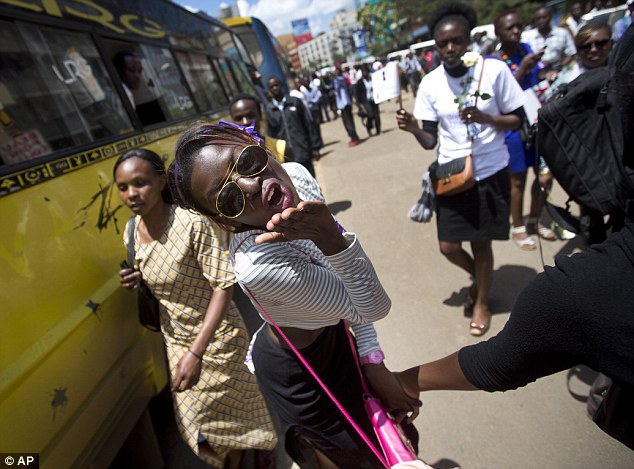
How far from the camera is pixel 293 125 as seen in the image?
5.50 meters

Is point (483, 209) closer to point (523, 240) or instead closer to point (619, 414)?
point (523, 240)

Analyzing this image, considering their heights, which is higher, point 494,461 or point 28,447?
point 28,447

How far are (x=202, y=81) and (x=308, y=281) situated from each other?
18.9ft

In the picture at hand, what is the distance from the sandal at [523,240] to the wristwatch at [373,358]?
2.91m

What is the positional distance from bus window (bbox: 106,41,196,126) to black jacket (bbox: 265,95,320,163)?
1141 mm

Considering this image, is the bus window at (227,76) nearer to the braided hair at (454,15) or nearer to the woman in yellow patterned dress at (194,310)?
Result: the braided hair at (454,15)

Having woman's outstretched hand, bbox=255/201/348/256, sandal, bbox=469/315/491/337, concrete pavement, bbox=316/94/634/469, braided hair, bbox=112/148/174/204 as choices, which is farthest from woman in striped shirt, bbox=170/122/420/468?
sandal, bbox=469/315/491/337

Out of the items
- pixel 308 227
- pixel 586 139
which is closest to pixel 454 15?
pixel 586 139

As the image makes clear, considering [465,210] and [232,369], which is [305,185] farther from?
[465,210]

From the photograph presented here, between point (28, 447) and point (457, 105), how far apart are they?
2.85 metres

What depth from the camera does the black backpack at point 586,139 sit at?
76.9 inches

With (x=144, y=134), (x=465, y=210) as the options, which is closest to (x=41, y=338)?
(x=144, y=134)

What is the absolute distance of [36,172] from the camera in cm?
211

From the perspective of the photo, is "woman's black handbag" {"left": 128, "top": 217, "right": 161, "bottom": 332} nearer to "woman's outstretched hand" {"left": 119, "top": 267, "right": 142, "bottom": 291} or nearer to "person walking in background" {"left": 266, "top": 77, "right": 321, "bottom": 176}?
"woman's outstretched hand" {"left": 119, "top": 267, "right": 142, "bottom": 291}
